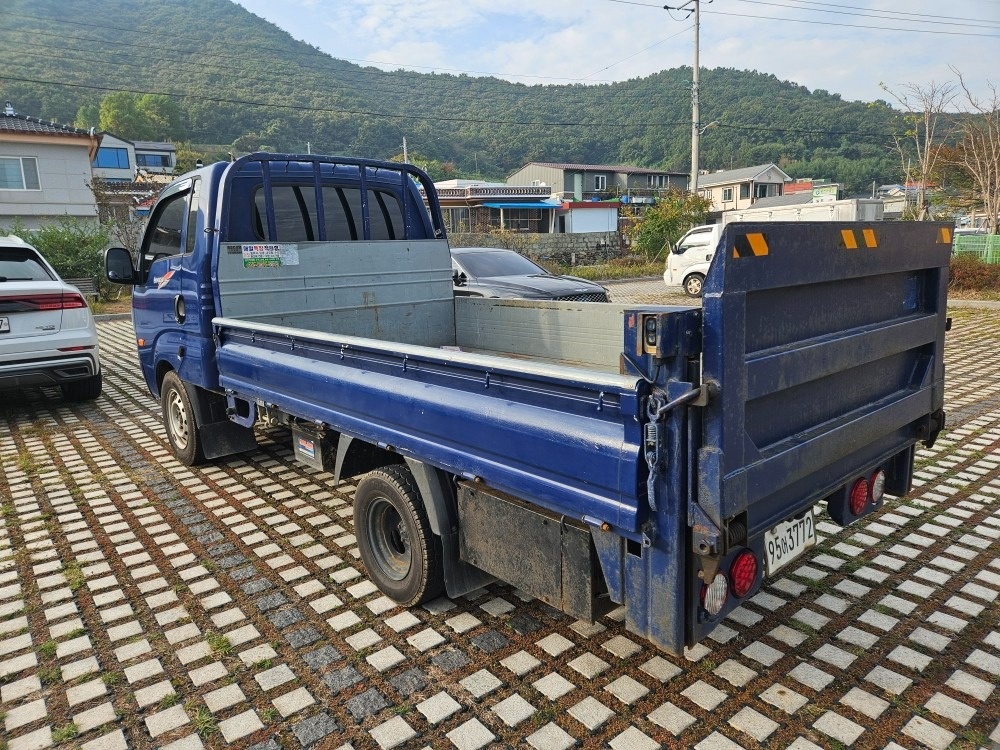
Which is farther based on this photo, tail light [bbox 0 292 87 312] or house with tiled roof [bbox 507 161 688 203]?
house with tiled roof [bbox 507 161 688 203]

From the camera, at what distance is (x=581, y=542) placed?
242 centimetres

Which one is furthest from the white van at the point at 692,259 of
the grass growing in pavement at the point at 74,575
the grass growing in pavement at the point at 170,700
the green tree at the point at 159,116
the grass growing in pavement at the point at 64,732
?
the green tree at the point at 159,116

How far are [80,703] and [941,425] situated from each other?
160 inches

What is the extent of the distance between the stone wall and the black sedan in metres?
17.0

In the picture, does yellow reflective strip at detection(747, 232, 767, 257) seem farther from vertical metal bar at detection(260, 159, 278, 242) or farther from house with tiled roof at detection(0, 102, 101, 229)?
house with tiled roof at detection(0, 102, 101, 229)

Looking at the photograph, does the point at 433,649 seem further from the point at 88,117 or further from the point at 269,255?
the point at 88,117

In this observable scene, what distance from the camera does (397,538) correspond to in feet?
11.6

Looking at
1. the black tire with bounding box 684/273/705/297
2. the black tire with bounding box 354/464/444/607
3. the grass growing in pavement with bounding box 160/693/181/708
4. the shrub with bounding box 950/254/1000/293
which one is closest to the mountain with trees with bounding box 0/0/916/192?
the black tire with bounding box 684/273/705/297

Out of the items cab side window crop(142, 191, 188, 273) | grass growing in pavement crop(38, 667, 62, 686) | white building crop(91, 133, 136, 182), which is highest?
white building crop(91, 133, 136, 182)

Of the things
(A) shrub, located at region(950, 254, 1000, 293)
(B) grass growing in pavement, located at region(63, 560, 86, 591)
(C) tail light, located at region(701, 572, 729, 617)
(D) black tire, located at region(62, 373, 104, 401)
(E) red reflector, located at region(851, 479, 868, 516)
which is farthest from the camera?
(A) shrub, located at region(950, 254, 1000, 293)

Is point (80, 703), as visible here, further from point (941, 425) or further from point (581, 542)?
point (941, 425)

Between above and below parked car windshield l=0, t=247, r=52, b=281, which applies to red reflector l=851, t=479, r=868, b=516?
below

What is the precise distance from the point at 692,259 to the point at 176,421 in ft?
49.5

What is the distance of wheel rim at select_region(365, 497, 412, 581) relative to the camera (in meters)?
3.45
